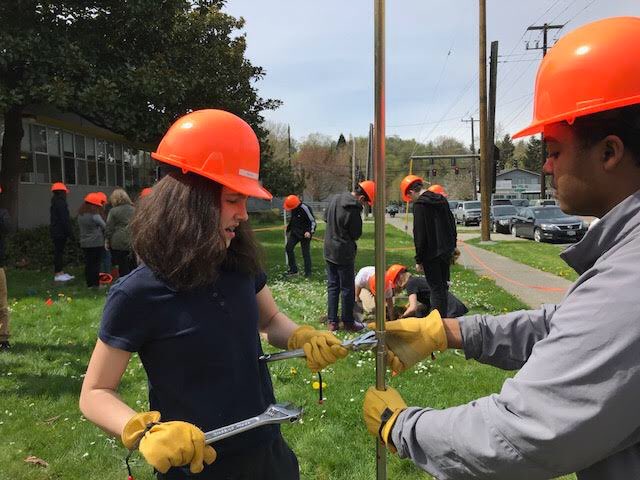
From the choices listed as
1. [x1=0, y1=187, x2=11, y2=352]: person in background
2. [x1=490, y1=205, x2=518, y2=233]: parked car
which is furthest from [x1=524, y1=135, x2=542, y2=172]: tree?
[x1=0, y1=187, x2=11, y2=352]: person in background

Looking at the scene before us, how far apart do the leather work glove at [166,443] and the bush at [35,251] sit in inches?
451

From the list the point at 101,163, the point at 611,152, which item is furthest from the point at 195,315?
the point at 101,163

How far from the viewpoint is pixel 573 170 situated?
1.29 metres

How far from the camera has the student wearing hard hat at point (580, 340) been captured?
1.00 meters

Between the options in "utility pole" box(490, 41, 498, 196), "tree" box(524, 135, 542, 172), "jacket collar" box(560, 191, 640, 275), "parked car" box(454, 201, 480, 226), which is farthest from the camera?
"tree" box(524, 135, 542, 172)

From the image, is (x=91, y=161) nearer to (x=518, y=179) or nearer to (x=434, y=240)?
(x=434, y=240)

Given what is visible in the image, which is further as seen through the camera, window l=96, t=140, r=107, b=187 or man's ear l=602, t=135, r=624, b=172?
window l=96, t=140, r=107, b=187

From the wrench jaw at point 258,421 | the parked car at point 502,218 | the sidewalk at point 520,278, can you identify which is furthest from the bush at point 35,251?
the parked car at point 502,218

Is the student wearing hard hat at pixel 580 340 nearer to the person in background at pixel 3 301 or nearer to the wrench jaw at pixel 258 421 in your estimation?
the wrench jaw at pixel 258 421

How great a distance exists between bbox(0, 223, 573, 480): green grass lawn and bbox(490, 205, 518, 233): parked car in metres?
20.5

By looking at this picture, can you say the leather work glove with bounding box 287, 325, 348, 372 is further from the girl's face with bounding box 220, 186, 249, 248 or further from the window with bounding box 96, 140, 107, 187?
the window with bounding box 96, 140, 107, 187

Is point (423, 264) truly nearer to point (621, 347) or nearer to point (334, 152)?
point (621, 347)

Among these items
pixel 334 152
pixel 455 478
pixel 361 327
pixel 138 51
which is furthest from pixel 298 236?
pixel 334 152

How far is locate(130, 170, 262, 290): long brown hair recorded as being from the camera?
5.42ft
